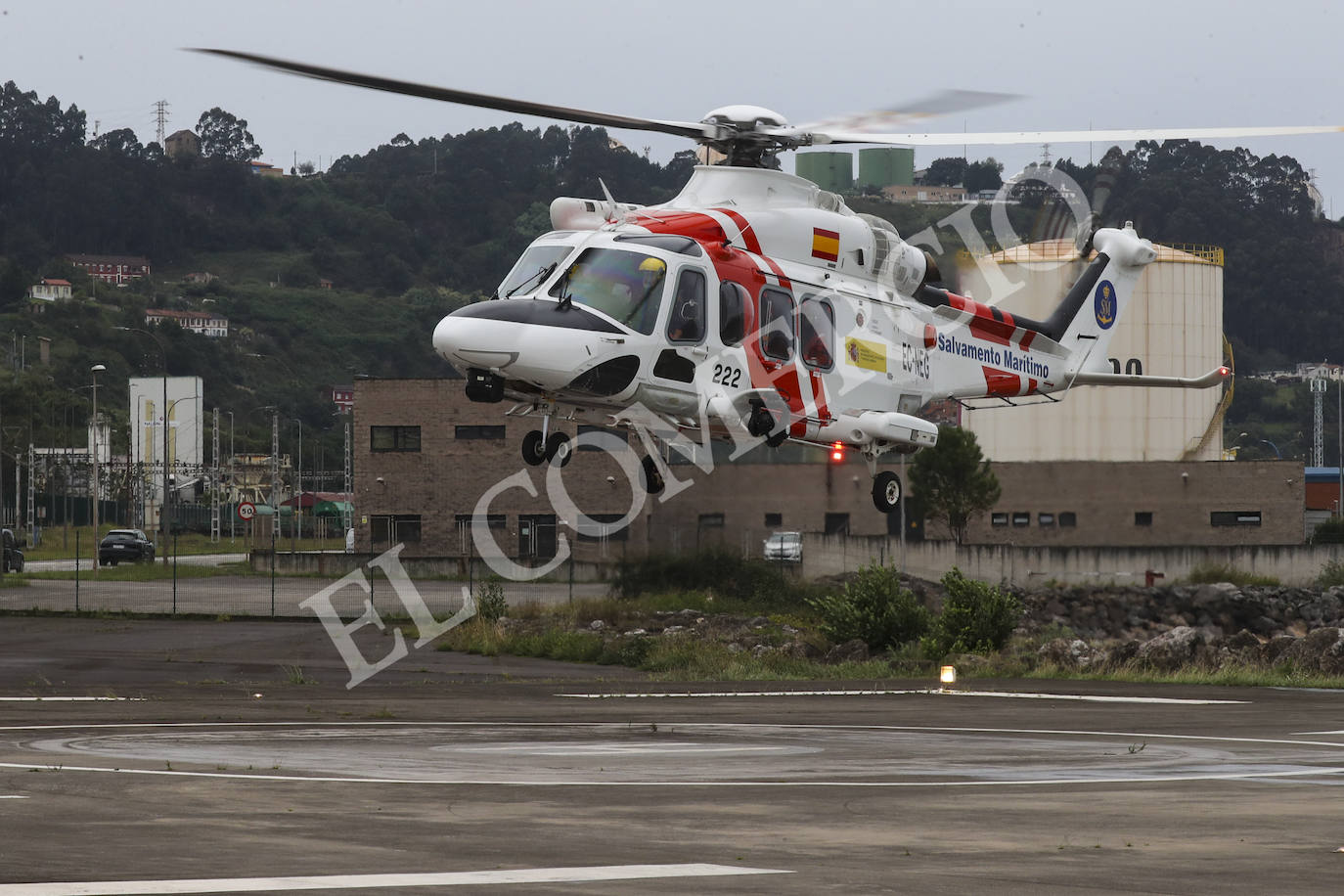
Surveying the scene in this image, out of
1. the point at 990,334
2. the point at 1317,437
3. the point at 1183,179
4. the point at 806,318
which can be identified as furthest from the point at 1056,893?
the point at 1183,179

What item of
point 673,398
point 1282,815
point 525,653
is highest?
point 673,398

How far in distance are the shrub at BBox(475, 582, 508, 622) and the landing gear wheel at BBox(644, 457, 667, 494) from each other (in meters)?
22.2

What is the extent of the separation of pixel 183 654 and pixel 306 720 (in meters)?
20.0

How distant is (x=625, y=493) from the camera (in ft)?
252

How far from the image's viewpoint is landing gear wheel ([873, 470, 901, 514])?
25397 mm

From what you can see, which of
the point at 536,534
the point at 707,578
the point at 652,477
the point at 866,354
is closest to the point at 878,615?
the point at 707,578

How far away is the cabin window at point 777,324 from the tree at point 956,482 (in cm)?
5746

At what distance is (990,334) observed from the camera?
2805cm

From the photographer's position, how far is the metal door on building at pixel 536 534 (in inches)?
3059

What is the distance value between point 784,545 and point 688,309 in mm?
49716

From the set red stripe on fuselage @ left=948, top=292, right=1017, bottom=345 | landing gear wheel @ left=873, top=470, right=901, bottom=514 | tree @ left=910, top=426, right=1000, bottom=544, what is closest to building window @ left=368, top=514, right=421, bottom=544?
tree @ left=910, top=426, right=1000, bottom=544

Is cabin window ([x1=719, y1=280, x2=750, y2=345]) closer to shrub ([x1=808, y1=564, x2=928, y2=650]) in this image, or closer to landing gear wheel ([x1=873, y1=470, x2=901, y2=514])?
landing gear wheel ([x1=873, y1=470, x2=901, y2=514])

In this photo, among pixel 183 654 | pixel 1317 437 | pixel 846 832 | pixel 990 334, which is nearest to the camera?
pixel 846 832

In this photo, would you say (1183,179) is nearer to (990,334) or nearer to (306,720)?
(990,334)
